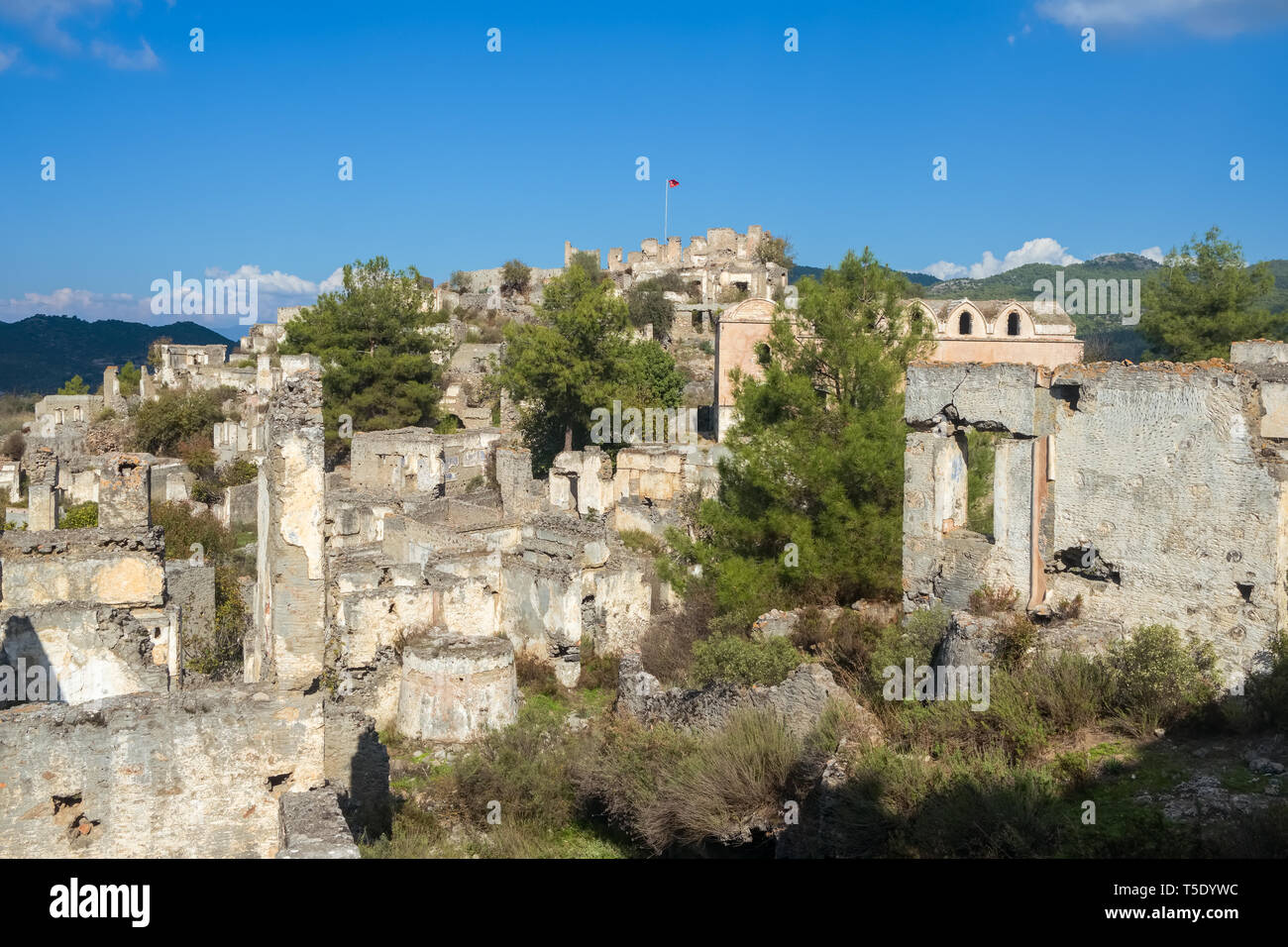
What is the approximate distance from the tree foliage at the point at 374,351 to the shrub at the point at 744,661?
23481 millimetres

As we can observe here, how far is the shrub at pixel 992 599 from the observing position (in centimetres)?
972

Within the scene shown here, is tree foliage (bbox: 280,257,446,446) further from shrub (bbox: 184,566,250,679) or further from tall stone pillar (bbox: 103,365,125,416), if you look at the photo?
shrub (bbox: 184,566,250,679)

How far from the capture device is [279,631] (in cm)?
731

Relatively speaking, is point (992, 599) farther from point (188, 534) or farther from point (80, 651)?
point (188, 534)

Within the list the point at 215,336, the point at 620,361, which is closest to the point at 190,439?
the point at 620,361

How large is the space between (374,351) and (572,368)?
816 cm

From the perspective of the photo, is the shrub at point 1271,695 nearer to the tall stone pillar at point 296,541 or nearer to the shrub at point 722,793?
the shrub at point 722,793

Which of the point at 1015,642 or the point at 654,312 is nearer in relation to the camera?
the point at 1015,642

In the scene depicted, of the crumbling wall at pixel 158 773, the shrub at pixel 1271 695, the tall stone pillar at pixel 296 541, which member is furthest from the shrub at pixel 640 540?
the crumbling wall at pixel 158 773

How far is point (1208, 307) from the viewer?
24828 mm

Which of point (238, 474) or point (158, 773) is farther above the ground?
point (238, 474)

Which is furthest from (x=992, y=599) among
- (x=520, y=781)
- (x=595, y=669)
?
(x=595, y=669)
